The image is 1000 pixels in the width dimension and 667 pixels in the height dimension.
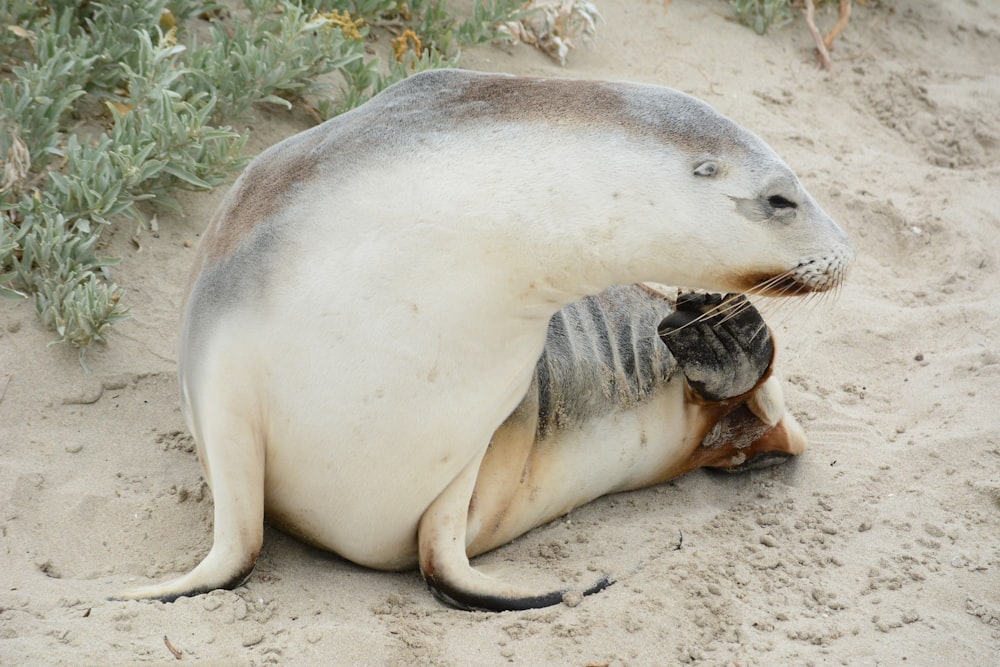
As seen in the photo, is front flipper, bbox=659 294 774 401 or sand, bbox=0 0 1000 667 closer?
sand, bbox=0 0 1000 667

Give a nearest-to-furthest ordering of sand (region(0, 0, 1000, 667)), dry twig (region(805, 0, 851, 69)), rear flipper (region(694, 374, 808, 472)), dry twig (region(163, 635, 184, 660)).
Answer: dry twig (region(163, 635, 184, 660)), sand (region(0, 0, 1000, 667)), rear flipper (region(694, 374, 808, 472)), dry twig (region(805, 0, 851, 69))

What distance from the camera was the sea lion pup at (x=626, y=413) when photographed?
3.56 m

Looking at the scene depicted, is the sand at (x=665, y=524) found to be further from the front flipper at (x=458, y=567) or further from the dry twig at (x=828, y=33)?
the dry twig at (x=828, y=33)

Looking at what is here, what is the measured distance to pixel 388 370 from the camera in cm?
298

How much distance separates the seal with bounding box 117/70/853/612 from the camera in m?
2.92

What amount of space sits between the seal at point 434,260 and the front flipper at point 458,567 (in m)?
0.15

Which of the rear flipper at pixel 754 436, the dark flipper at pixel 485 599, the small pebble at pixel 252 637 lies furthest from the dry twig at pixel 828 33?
the small pebble at pixel 252 637

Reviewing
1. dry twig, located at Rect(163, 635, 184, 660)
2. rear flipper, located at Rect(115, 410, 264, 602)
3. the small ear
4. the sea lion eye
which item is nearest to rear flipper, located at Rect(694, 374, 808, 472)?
the sea lion eye

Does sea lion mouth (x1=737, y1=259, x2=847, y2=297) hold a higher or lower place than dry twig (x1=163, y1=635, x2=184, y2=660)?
higher

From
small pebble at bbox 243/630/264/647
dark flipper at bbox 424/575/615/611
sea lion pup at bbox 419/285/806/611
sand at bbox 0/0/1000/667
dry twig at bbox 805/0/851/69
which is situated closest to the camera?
small pebble at bbox 243/630/264/647

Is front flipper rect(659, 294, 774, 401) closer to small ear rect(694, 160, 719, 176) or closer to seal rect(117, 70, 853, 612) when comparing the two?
seal rect(117, 70, 853, 612)

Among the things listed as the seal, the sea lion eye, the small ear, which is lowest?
the seal

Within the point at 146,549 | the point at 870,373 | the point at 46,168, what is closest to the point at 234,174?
the point at 46,168

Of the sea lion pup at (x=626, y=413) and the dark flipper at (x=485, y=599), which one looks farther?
the sea lion pup at (x=626, y=413)
